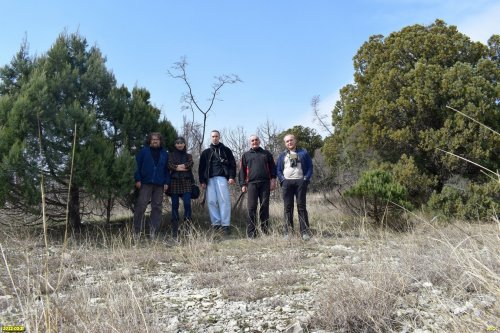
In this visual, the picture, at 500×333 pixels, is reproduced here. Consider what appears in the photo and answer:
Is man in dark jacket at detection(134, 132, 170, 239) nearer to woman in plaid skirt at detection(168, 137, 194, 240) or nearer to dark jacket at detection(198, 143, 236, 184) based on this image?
woman in plaid skirt at detection(168, 137, 194, 240)

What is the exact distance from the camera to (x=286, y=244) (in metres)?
5.46

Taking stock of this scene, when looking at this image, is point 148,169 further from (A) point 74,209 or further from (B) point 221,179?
(A) point 74,209

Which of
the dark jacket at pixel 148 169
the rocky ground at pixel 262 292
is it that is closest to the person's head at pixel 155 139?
the dark jacket at pixel 148 169

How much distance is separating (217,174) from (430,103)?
15.4ft

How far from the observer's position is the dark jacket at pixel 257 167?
659 centimetres

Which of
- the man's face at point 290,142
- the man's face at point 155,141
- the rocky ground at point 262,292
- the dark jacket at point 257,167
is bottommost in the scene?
the rocky ground at point 262,292

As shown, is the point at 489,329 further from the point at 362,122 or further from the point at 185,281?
the point at 362,122

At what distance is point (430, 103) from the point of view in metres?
8.18

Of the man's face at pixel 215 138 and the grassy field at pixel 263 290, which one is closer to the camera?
the grassy field at pixel 263 290

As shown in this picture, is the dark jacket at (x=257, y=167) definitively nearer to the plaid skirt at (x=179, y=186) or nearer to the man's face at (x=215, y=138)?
the man's face at (x=215, y=138)

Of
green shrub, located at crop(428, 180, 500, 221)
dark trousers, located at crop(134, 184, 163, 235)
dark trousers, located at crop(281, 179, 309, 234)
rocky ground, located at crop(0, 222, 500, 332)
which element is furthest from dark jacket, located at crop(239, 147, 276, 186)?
green shrub, located at crop(428, 180, 500, 221)

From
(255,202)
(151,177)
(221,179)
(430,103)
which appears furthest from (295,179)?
(430,103)

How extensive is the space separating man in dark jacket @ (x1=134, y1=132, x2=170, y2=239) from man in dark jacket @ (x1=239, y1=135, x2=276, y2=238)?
1359 mm

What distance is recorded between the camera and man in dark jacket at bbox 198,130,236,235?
6.81 metres
